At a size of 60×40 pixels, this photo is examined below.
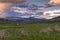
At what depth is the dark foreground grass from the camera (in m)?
4.68

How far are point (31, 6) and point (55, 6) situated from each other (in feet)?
2.43

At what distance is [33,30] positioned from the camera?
197 inches

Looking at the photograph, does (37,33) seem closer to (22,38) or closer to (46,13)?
(22,38)

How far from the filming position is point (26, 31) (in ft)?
16.3

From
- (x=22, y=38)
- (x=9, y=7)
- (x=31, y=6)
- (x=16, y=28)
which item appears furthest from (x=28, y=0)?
(x=22, y=38)

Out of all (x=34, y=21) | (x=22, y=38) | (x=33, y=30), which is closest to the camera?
(x=22, y=38)

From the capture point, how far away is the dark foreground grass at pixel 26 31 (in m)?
4.68

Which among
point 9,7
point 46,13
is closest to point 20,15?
point 9,7

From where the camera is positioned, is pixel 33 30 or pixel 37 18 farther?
pixel 37 18

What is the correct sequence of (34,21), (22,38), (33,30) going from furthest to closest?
1. (34,21)
2. (33,30)
3. (22,38)

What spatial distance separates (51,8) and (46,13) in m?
0.22

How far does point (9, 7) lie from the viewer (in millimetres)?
5406

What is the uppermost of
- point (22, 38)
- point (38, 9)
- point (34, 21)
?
point (38, 9)

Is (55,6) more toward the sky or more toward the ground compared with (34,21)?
more toward the sky
